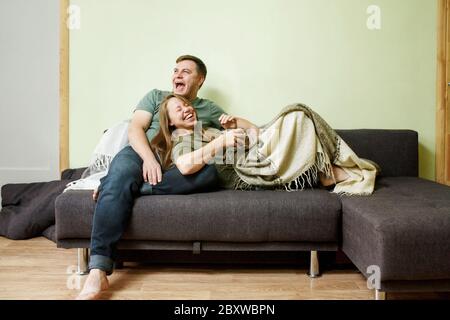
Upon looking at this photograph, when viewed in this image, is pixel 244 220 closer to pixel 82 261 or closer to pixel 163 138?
pixel 163 138

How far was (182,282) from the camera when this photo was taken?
5.52 ft

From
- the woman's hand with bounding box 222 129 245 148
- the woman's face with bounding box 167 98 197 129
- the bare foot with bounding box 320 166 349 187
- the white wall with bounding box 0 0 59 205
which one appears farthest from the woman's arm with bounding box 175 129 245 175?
the white wall with bounding box 0 0 59 205

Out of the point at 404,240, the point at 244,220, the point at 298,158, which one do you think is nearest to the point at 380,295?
the point at 404,240

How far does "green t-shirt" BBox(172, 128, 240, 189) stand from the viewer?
1.87m

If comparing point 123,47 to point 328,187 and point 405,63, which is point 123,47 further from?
point 405,63

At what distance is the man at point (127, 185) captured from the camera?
1.57 m

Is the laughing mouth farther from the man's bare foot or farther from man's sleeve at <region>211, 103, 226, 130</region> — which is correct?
the man's bare foot

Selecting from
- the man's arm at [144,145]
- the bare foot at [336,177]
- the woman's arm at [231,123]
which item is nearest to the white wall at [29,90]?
the man's arm at [144,145]

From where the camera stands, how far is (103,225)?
→ 1.59 m

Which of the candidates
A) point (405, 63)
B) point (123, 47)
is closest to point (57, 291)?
point (123, 47)

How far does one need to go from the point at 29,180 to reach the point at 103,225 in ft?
4.51

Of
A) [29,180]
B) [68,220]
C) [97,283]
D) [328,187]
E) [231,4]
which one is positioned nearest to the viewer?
[97,283]

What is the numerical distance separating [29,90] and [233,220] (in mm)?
1800

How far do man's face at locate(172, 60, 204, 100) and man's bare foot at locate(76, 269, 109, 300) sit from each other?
1.09 m
